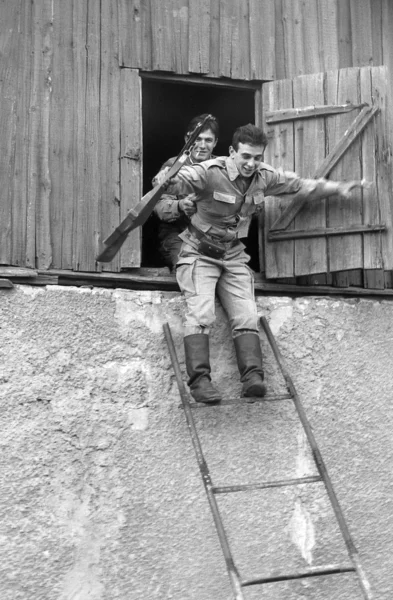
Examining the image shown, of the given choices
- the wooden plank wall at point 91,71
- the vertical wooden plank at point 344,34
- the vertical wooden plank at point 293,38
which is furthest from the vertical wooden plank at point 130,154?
the vertical wooden plank at point 344,34

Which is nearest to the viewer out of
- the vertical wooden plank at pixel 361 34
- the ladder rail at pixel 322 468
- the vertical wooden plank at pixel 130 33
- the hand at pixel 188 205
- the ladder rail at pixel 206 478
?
the ladder rail at pixel 206 478

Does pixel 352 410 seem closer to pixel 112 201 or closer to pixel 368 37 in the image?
pixel 112 201

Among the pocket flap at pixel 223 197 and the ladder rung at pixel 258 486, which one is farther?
the pocket flap at pixel 223 197

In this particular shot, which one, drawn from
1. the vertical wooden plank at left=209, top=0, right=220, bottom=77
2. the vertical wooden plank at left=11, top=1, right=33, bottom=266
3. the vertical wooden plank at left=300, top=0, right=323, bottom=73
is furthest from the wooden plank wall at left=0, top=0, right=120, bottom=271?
the vertical wooden plank at left=300, top=0, right=323, bottom=73

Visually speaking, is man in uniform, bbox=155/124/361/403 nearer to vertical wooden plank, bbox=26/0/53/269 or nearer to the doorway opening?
vertical wooden plank, bbox=26/0/53/269

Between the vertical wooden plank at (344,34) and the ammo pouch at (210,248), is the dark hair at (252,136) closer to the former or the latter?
the ammo pouch at (210,248)

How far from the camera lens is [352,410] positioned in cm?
619

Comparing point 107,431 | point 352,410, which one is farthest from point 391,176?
point 107,431

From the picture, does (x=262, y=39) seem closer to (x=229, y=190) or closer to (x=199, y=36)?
(x=199, y=36)

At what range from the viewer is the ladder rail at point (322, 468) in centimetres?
514

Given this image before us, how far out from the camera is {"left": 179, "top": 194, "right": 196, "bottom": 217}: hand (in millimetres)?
6160

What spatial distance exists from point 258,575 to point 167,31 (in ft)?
11.8

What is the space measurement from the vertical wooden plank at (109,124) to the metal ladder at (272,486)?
0.83 m

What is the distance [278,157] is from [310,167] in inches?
8.9
